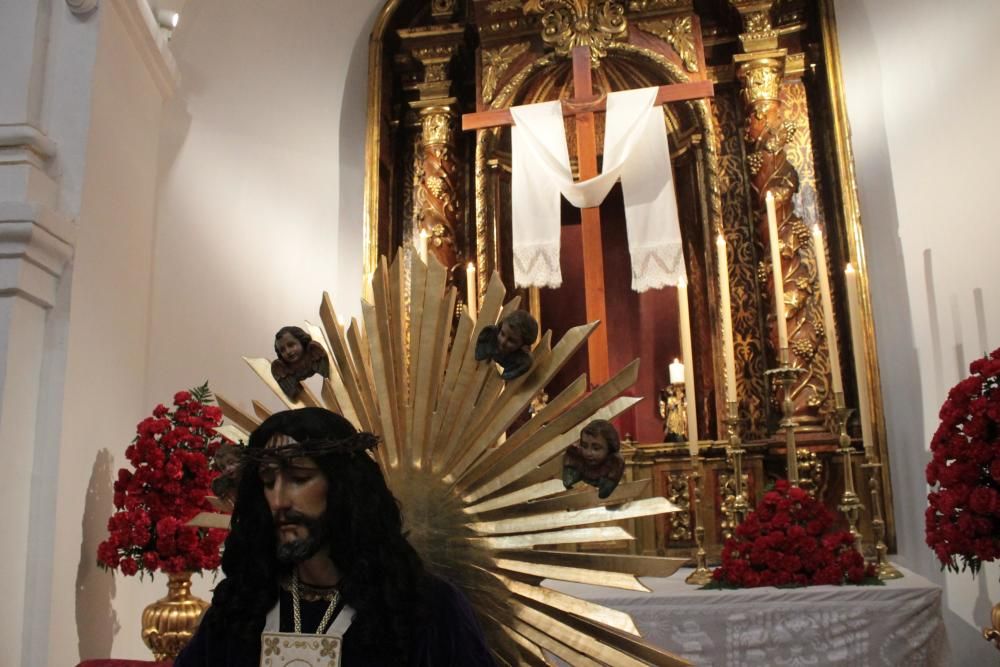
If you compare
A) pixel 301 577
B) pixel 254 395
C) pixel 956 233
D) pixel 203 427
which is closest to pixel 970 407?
pixel 956 233

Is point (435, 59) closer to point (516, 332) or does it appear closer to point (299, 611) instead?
point (516, 332)

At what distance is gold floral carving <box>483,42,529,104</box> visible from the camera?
5.40 m

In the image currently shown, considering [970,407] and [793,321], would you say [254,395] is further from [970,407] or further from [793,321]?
[970,407]

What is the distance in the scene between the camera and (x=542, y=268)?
4.92 m

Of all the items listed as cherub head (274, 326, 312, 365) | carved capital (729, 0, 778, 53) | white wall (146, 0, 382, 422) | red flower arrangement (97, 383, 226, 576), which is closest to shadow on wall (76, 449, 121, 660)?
red flower arrangement (97, 383, 226, 576)

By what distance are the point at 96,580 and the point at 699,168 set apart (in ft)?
11.7

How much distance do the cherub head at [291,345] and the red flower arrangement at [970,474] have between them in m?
2.09

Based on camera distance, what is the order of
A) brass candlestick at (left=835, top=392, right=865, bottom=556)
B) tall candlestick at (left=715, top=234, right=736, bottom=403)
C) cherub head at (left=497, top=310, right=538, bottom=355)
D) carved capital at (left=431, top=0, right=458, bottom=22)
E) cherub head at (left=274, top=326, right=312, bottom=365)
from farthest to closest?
carved capital at (left=431, top=0, right=458, bottom=22)
tall candlestick at (left=715, top=234, right=736, bottom=403)
brass candlestick at (left=835, top=392, right=865, bottom=556)
cherub head at (left=274, top=326, right=312, bottom=365)
cherub head at (left=497, top=310, right=538, bottom=355)

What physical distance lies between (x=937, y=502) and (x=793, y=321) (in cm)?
179

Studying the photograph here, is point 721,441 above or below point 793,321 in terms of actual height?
below

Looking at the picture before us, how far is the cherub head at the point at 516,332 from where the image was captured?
2031 millimetres

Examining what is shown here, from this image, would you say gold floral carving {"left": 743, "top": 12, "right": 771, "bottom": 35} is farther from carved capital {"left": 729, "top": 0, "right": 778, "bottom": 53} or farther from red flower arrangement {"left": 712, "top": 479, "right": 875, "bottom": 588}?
red flower arrangement {"left": 712, "top": 479, "right": 875, "bottom": 588}

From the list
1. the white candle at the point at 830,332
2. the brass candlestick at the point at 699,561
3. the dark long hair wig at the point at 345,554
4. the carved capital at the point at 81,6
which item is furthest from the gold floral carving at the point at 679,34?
the dark long hair wig at the point at 345,554

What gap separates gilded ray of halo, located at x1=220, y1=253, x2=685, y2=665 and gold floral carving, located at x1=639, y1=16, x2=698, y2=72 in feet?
11.2
